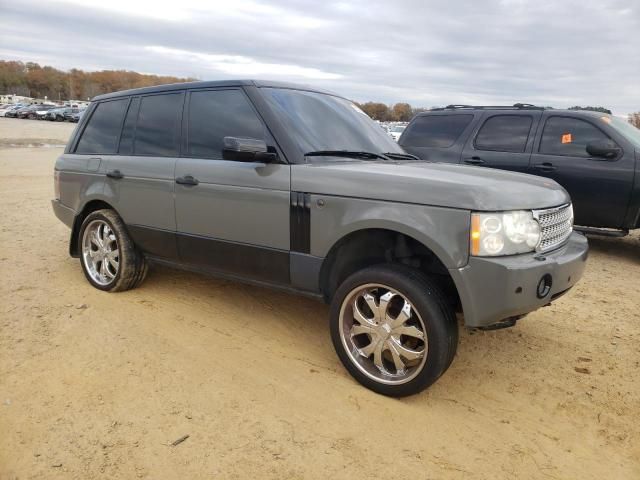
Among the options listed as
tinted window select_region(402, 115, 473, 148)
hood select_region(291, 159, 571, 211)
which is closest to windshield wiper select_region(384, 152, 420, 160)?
hood select_region(291, 159, 571, 211)

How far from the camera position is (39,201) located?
9.62 m

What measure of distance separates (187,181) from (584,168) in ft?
16.7

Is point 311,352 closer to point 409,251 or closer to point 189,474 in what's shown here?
point 409,251

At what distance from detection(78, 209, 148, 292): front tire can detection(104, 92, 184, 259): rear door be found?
5.7 inches

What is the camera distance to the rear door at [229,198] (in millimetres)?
3619

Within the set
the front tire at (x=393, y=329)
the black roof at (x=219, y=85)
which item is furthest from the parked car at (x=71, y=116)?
the front tire at (x=393, y=329)

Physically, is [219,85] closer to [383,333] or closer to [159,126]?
[159,126]

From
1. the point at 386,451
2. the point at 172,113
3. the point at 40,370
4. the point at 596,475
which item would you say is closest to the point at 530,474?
the point at 596,475

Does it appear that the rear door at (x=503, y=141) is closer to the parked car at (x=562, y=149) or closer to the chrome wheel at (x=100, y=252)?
the parked car at (x=562, y=149)

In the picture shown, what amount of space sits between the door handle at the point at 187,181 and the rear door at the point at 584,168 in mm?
4817

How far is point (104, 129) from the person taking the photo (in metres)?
5.01

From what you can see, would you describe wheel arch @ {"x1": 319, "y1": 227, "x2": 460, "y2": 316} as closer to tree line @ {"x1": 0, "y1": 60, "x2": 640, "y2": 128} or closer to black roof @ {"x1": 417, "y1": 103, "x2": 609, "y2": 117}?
black roof @ {"x1": 417, "y1": 103, "x2": 609, "y2": 117}

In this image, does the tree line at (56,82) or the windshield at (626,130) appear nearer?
the windshield at (626,130)

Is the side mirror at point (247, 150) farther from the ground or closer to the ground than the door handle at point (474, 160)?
farther from the ground
